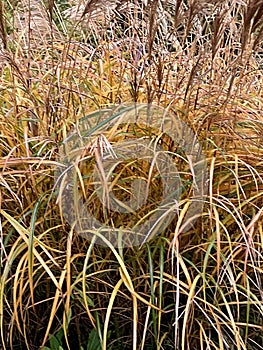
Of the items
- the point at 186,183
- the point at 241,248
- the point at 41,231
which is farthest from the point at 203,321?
the point at 41,231

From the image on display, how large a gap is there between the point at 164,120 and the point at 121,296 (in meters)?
0.52

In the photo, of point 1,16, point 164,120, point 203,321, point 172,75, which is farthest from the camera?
point 172,75

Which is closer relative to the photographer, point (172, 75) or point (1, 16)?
point (1, 16)

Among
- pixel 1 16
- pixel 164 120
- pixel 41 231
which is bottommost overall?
pixel 41 231

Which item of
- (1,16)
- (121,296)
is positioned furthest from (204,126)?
(1,16)

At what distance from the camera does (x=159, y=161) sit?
5.42ft

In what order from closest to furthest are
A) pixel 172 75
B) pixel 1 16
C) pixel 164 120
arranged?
pixel 1 16 < pixel 164 120 < pixel 172 75

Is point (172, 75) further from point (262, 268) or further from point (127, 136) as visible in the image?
point (262, 268)

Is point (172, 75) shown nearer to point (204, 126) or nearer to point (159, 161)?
point (204, 126)

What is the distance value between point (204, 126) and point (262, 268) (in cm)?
46

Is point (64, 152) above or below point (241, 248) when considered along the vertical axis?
above

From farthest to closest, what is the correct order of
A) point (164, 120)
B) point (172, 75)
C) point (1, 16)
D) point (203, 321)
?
point (172, 75)
point (164, 120)
point (203, 321)
point (1, 16)

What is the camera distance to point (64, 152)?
1.63m

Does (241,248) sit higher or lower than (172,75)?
lower
